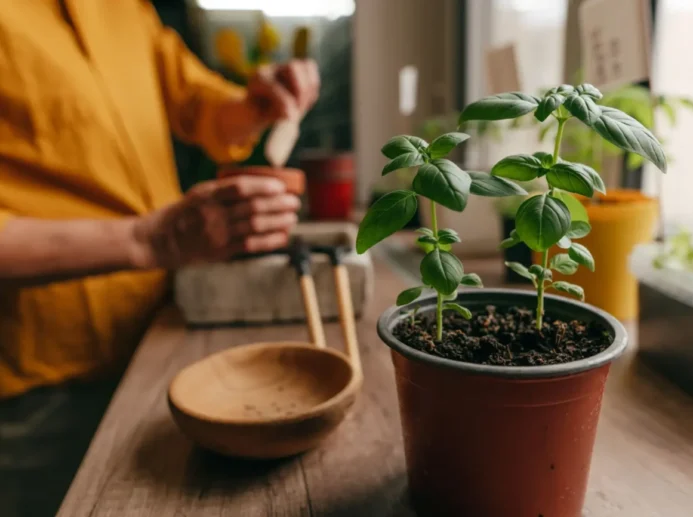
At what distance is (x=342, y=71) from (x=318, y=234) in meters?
1.13

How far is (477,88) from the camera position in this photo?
6.03 ft

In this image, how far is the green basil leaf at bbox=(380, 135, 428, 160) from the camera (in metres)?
0.39

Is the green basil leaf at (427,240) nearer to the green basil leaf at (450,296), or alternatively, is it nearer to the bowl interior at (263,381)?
the green basil leaf at (450,296)

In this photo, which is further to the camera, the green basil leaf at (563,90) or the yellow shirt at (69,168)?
the yellow shirt at (69,168)

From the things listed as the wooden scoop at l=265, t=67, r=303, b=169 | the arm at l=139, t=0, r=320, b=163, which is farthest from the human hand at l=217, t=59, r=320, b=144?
the wooden scoop at l=265, t=67, r=303, b=169

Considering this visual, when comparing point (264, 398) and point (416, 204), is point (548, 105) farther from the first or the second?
point (264, 398)

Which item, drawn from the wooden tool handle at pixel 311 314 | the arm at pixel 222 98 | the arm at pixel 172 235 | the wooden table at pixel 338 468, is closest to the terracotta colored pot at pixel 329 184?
the arm at pixel 222 98

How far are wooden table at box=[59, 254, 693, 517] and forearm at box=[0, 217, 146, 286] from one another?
0.27 meters

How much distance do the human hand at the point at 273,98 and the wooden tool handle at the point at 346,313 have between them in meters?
0.49

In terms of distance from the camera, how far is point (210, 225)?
34.6 inches

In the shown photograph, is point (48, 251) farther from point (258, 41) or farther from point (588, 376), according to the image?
point (258, 41)

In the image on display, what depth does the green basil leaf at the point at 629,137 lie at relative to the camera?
347 mm

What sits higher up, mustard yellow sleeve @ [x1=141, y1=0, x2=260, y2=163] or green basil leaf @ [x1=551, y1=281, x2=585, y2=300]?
mustard yellow sleeve @ [x1=141, y1=0, x2=260, y2=163]

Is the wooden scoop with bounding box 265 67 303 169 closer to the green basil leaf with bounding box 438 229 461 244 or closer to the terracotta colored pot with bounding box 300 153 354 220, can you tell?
the terracotta colored pot with bounding box 300 153 354 220
